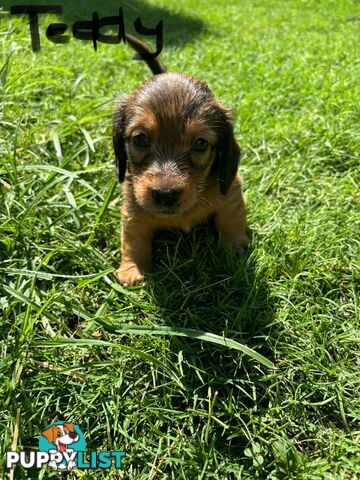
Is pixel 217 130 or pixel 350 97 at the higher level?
pixel 217 130

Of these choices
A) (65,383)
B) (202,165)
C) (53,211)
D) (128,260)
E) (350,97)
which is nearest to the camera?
(65,383)

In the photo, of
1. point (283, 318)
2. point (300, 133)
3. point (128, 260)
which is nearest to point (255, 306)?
point (283, 318)

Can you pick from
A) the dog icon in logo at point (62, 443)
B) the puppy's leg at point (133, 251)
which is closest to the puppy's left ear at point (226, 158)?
the puppy's leg at point (133, 251)

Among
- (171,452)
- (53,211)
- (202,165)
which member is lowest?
(171,452)

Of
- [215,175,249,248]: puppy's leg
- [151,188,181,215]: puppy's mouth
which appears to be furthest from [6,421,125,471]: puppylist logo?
[215,175,249,248]: puppy's leg

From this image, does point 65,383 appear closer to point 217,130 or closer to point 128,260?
point 128,260

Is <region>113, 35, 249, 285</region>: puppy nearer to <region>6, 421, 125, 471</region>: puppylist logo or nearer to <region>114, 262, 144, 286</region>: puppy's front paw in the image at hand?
<region>114, 262, 144, 286</region>: puppy's front paw

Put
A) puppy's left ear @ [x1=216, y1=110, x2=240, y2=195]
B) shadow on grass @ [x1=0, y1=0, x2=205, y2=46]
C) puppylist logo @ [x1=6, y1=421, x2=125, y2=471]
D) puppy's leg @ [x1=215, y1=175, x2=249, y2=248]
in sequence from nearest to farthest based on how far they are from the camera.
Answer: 1. puppylist logo @ [x1=6, y1=421, x2=125, y2=471]
2. puppy's left ear @ [x1=216, y1=110, x2=240, y2=195]
3. puppy's leg @ [x1=215, y1=175, x2=249, y2=248]
4. shadow on grass @ [x1=0, y1=0, x2=205, y2=46]

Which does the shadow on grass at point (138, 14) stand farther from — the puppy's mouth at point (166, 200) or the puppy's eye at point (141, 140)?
the puppy's mouth at point (166, 200)
